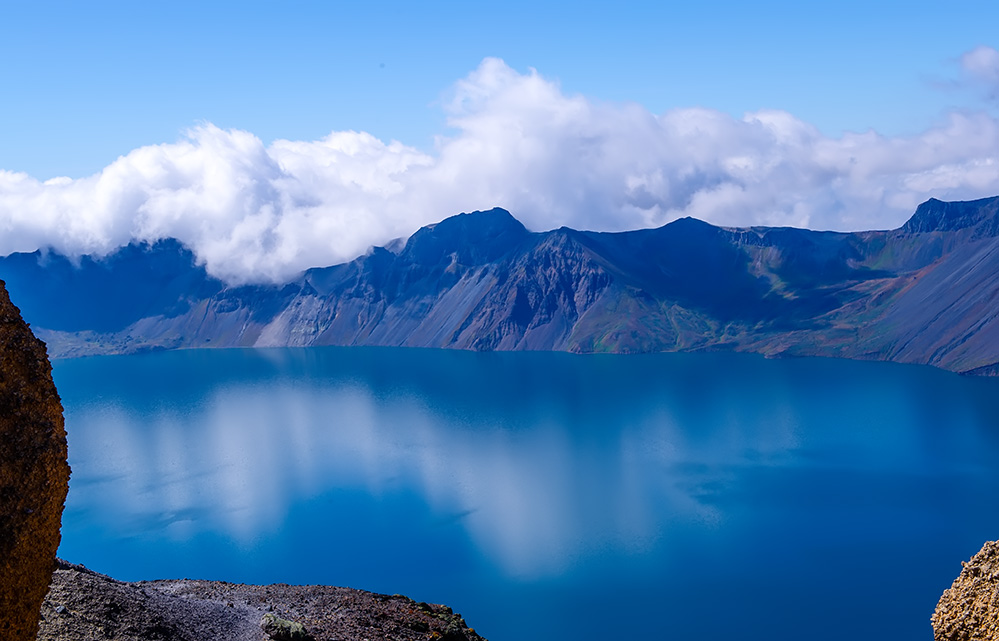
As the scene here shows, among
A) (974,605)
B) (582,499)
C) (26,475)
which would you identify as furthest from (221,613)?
(582,499)

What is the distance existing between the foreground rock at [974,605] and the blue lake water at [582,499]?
3164cm

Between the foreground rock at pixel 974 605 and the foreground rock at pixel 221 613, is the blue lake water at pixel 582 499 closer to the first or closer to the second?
the foreground rock at pixel 221 613

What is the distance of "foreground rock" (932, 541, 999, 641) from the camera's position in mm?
12562

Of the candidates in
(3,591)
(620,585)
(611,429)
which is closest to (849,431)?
(611,429)

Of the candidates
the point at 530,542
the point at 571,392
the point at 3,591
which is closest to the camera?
the point at 3,591

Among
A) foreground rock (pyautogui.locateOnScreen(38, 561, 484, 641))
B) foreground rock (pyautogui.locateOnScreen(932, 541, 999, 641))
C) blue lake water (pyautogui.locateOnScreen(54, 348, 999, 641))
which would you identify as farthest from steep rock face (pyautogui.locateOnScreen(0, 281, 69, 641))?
blue lake water (pyautogui.locateOnScreen(54, 348, 999, 641))

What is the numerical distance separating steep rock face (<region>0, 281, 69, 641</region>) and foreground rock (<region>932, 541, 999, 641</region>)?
1397 centimetres

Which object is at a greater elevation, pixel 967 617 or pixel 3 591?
pixel 3 591

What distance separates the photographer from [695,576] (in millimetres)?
51344

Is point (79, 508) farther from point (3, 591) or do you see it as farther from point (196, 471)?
point (3, 591)

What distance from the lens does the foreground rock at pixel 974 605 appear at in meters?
12.6

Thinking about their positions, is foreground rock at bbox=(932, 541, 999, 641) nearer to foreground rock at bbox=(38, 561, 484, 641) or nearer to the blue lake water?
foreground rock at bbox=(38, 561, 484, 641)

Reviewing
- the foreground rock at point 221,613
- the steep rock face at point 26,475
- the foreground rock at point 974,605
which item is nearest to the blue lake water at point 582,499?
the foreground rock at point 221,613

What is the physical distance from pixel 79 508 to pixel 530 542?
4468cm
